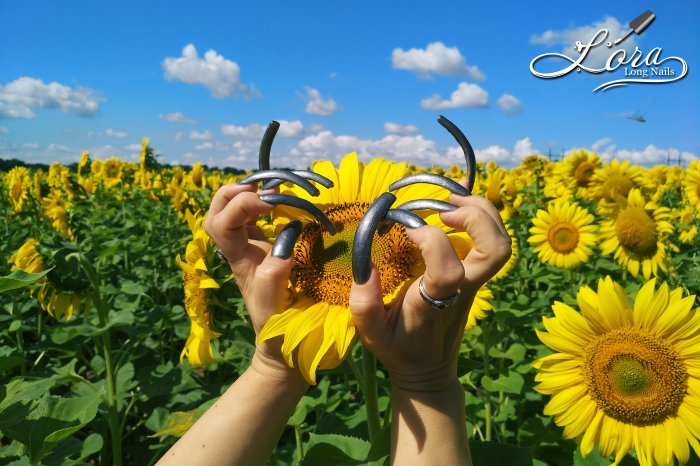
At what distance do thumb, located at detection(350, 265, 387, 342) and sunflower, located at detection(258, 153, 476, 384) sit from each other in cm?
8

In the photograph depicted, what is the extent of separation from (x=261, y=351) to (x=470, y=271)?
489mm

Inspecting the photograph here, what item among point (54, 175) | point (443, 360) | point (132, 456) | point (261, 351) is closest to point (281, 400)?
point (261, 351)

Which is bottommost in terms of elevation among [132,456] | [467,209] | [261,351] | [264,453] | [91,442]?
[132,456]

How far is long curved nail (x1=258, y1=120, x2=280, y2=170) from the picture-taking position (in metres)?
1.18

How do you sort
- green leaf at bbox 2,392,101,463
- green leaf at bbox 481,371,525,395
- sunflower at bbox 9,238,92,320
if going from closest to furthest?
green leaf at bbox 2,392,101,463 < green leaf at bbox 481,371,525,395 < sunflower at bbox 9,238,92,320

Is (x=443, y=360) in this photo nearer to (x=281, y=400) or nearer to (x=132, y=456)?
(x=281, y=400)

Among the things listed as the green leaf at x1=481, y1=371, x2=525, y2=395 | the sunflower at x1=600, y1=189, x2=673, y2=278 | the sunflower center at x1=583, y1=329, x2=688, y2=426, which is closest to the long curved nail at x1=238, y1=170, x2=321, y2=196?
the sunflower center at x1=583, y1=329, x2=688, y2=426

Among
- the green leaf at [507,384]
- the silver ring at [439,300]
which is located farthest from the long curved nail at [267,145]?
the green leaf at [507,384]

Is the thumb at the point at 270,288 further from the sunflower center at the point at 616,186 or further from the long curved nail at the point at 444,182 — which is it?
the sunflower center at the point at 616,186

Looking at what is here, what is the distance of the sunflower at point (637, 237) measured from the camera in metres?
4.25

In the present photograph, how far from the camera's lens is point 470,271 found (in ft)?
3.13

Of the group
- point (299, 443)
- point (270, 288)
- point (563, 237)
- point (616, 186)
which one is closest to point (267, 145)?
point (270, 288)

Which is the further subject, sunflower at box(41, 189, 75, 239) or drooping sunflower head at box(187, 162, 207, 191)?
drooping sunflower head at box(187, 162, 207, 191)

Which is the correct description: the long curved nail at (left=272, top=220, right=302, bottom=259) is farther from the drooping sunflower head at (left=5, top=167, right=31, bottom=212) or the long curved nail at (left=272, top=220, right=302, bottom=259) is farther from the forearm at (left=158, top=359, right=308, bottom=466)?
the drooping sunflower head at (left=5, top=167, right=31, bottom=212)
